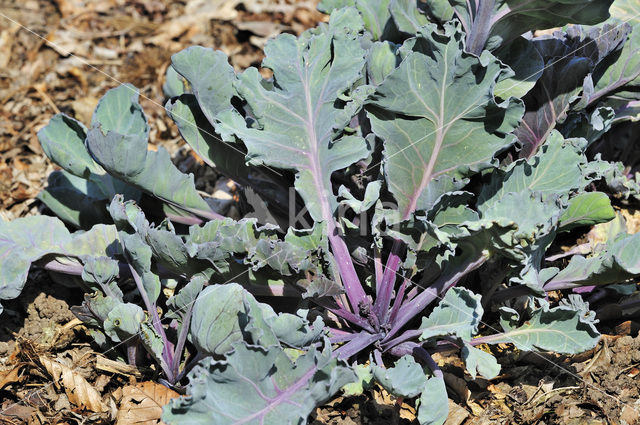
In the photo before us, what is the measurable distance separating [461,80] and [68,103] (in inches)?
95.0

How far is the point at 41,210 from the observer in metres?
2.99

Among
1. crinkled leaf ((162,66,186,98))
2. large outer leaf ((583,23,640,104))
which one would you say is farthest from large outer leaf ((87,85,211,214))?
large outer leaf ((583,23,640,104))

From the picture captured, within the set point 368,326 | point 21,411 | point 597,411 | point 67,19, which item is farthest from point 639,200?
point 67,19

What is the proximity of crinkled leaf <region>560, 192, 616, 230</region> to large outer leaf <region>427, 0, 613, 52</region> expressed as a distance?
563mm

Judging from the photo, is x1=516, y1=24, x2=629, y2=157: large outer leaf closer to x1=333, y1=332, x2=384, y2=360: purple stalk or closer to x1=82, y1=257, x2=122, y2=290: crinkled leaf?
x1=333, y1=332, x2=384, y2=360: purple stalk

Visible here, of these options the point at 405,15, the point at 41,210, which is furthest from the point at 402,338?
the point at 41,210

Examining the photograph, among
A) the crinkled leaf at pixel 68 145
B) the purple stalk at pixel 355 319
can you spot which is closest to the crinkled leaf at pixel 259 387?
the purple stalk at pixel 355 319

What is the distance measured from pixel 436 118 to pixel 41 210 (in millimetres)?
1912

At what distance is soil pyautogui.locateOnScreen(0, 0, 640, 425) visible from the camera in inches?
81.9

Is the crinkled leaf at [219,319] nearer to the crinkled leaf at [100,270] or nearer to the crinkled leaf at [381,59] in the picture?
the crinkled leaf at [100,270]

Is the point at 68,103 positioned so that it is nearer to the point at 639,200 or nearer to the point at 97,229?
the point at 97,229

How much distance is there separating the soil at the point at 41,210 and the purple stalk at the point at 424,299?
0.21 meters

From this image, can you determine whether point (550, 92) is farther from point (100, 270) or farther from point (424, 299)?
point (100, 270)

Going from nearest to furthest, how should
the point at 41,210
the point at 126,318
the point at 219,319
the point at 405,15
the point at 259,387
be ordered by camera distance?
the point at 259,387 < the point at 219,319 < the point at 126,318 < the point at 405,15 < the point at 41,210
